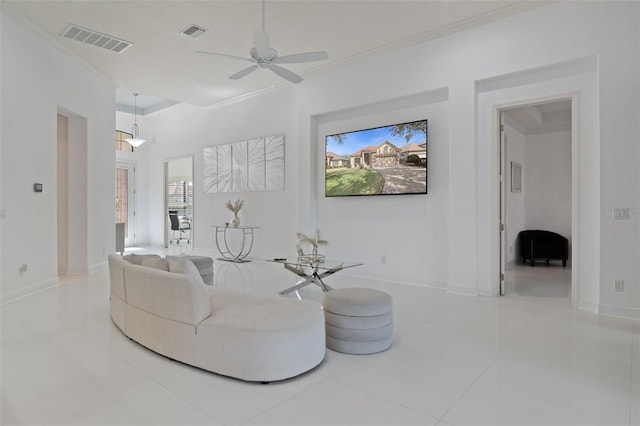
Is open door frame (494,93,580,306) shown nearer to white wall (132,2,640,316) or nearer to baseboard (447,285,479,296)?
white wall (132,2,640,316)

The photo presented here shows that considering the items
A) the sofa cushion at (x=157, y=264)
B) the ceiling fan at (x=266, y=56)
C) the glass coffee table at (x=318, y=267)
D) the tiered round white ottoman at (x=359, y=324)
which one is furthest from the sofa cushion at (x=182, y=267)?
the ceiling fan at (x=266, y=56)

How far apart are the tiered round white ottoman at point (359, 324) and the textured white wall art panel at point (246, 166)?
15.1 ft

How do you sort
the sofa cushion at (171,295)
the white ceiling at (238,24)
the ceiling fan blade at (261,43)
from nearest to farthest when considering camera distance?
the sofa cushion at (171,295) < the ceiling fan blade at (261,43) < the white ceiling at (238,24)

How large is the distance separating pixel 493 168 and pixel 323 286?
262 centimetres

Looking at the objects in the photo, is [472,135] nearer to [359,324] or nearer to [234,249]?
[359,324]

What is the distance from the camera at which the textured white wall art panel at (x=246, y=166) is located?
24.1ft

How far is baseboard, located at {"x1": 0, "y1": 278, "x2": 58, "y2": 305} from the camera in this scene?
434 centimetres

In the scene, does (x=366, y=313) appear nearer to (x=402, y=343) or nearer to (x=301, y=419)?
(x=402, y=343)

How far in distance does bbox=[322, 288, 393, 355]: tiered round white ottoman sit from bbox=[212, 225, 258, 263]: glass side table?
481cm

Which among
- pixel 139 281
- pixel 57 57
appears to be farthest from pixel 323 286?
pixel 57 57

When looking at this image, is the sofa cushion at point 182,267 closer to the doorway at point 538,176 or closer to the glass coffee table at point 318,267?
the glass coffee table at point 318,267

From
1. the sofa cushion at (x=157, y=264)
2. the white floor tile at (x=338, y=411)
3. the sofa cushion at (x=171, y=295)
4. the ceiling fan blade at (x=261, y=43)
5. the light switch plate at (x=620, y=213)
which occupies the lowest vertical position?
the white floor tile at (x=338, y=411)

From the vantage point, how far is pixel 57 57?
5.32 m

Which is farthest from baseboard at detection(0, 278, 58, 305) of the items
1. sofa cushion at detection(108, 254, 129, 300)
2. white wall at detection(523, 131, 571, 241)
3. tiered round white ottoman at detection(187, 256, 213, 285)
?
white wall at detection(523, 131, 571, 241)
